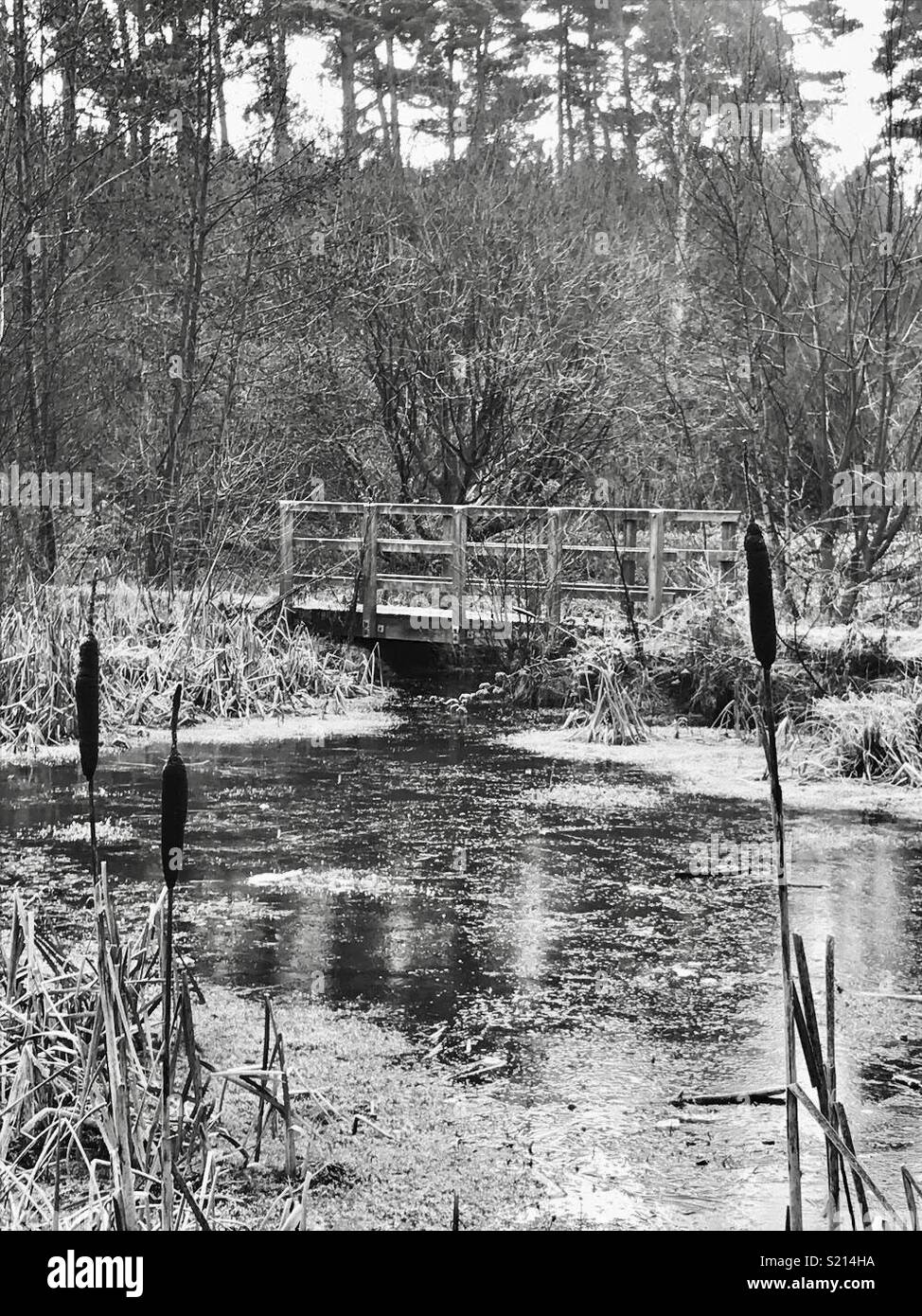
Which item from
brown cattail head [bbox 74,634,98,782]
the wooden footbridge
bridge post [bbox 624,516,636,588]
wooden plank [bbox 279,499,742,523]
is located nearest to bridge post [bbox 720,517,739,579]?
the wooden footbridge

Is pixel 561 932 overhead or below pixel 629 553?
below

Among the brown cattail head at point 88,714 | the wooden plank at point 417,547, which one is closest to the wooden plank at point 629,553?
the wooden plank at point 417,547

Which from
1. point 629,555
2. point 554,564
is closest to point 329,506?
point 554,564

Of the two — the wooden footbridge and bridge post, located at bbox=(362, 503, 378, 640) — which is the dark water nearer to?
the wooden footbridge

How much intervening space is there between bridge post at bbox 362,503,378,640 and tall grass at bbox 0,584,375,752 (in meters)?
0.49

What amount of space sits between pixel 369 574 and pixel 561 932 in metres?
9.70

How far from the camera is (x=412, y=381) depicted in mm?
18141

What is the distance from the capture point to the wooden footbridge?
14.8m

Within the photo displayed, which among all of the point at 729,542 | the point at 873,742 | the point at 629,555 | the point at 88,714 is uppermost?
the point at 729,542

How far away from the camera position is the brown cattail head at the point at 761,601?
2.20 metres

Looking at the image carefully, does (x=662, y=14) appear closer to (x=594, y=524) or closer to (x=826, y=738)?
(x=594, y=524)

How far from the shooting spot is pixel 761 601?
223 centimetres

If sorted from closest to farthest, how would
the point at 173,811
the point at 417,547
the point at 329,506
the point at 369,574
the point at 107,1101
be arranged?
the point at 173,811 < the point at 107,1101 < the point at 369,574 < the point at 329,506 < the point at 417,547

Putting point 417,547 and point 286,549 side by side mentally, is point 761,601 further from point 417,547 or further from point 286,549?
point 286,549
